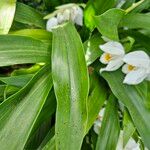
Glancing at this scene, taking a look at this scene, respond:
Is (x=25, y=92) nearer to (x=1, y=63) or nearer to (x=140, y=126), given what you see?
(x=1, y=63)

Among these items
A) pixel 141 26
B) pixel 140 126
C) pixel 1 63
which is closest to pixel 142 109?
pixel 140 126

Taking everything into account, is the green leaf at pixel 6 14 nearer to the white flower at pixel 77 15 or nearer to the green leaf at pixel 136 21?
the white flower at pixel 77 15

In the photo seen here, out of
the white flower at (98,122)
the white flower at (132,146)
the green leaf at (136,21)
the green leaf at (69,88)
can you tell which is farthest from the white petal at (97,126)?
the green leaf at (136,21)

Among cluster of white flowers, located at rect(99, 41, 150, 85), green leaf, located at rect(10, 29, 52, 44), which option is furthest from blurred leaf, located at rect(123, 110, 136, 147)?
green leaf, located at rect(10, 29, 52, 44)

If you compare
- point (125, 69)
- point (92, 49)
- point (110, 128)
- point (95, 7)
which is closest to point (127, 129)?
point (110, 128)

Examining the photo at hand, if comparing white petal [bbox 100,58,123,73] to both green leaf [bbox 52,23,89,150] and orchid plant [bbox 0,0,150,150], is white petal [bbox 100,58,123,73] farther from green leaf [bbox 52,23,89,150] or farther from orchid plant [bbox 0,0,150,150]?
green leaf [bbox 52,23,89,150]
